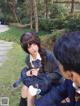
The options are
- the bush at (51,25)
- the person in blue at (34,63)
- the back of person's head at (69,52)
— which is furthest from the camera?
the bush at (51,25)

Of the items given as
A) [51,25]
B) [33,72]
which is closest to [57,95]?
[33,72]

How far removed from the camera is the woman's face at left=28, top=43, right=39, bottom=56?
3.10 meters

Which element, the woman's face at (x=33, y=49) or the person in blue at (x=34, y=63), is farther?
the woman's face at (x=33, y=49)

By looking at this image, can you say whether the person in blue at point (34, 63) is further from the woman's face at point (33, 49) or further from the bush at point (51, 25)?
the bush at point (51, 25)

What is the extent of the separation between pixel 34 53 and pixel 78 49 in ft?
5.72

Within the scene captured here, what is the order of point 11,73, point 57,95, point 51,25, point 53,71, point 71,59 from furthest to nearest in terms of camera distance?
point 51,25 → point 11,73 → point 53,71 → point 57,95 → point 71,59

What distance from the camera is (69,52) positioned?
4.72 ft

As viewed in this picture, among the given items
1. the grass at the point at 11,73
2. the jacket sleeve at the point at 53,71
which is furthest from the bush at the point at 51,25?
the jacket sleeve at the point at 53,71

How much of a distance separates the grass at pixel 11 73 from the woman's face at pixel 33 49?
2.01 m

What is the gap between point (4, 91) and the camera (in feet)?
18.9

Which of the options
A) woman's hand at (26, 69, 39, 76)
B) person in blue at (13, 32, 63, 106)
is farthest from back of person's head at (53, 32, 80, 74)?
woman's hand at (26, 69, 39, 76)

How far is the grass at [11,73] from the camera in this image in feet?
18.1

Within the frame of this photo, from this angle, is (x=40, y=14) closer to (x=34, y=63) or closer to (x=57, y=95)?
(x=34, y=63)

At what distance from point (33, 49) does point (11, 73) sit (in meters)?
4.26
